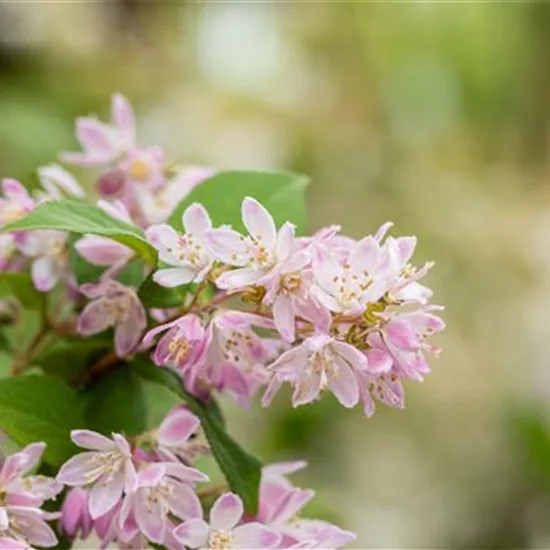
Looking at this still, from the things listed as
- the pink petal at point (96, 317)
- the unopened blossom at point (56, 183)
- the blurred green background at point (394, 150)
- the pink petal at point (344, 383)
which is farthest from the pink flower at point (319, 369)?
the blurred green background at point (394, 150)

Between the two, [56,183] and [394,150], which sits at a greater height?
[56,183]

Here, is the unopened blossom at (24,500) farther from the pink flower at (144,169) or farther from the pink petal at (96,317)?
the pink flower at (144,169)

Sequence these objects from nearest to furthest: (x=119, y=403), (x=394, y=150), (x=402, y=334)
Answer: (x=402, y=334) < (x=119, y=403) < (x=394, y=150)

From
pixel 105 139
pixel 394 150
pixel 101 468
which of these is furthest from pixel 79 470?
pixel 394 150

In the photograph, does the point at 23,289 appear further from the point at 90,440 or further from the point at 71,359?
the point at 90,440

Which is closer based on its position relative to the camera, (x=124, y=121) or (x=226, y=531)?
(x=226, y=531)
